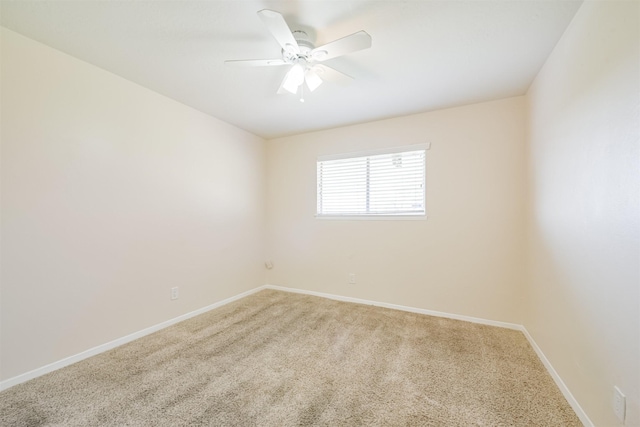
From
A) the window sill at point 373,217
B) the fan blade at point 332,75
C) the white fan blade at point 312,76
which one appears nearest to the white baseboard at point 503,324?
the window sill at point 373,217

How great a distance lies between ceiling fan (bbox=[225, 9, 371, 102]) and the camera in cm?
136

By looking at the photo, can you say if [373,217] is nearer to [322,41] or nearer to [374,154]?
[374,154]

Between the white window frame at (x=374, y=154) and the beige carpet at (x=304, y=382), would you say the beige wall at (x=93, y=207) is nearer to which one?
the beige carpet at (x=304, y=382)

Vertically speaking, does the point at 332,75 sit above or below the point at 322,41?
below

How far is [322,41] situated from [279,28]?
0.47 m

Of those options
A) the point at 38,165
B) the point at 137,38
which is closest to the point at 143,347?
the point at 38,165

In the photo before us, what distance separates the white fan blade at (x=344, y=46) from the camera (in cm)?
138

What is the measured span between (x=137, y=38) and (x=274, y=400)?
2548 mm

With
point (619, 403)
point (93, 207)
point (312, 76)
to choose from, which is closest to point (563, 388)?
point (619, 403)

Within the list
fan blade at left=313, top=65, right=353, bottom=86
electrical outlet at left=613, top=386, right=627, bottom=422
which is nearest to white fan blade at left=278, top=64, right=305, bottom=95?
fan blade at left=313, top=65, right=353, bottom=86

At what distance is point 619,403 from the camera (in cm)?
109

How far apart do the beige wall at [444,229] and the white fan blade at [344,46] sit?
1.73 m

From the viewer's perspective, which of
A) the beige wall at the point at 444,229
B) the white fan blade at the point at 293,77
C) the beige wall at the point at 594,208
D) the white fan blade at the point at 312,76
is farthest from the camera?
the beige wall at the point at 444,229

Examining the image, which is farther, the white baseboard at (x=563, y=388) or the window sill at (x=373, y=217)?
the window sill at (x=373, y=217)
